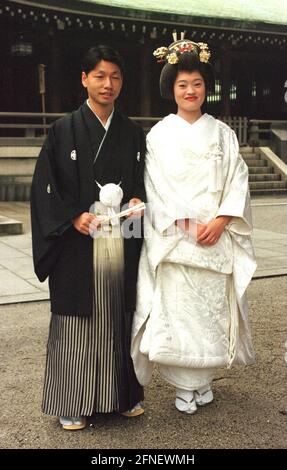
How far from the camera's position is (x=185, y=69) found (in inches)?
110

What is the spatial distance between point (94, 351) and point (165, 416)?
1.64 feet

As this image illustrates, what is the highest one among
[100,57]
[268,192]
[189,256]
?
[100,57]

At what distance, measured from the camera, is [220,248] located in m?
2.82

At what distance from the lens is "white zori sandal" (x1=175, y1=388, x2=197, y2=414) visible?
289 centimetres

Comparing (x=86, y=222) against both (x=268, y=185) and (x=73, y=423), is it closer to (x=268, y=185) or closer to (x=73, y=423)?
(x=73, y=423)

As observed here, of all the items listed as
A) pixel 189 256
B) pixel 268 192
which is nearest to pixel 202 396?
pixel 189 256

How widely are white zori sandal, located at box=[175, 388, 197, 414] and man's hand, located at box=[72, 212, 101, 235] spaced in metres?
0.94

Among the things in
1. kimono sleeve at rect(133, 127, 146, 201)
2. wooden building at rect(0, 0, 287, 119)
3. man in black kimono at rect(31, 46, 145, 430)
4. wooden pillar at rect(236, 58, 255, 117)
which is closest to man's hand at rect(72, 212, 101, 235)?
man in black kimono at rect(31, 46, 145, 430)

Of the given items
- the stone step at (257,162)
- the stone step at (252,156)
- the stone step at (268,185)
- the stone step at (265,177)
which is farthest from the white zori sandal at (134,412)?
the stone step at (252,156)

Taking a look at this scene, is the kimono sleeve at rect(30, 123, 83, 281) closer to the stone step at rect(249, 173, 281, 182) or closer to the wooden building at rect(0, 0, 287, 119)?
the wooden building at rect(0, 0, 287, 119)

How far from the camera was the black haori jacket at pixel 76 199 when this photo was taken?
8.80 ft

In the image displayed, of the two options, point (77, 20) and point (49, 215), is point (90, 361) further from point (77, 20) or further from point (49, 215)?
point (77, 20)

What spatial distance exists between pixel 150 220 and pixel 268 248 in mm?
4789

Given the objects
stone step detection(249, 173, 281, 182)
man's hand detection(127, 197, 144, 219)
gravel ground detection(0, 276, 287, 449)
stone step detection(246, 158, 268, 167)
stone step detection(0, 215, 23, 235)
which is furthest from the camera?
stone step detection(246, 158, 268, 167)
